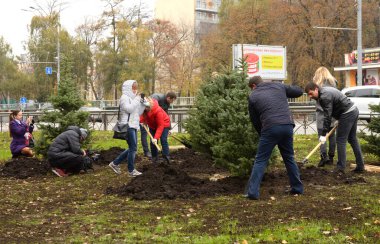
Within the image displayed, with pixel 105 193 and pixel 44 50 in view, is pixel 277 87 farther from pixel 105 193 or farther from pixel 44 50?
pixel 44 50

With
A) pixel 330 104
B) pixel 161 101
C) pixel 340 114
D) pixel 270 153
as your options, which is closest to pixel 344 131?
pixel 340 114

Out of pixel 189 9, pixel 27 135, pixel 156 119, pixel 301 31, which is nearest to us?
pixel 156 119

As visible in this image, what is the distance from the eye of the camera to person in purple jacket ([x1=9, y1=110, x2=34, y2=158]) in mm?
12789

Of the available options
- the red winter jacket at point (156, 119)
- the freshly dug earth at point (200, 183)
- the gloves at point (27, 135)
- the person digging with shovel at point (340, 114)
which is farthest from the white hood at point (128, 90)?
the gloves at point (27, 135)

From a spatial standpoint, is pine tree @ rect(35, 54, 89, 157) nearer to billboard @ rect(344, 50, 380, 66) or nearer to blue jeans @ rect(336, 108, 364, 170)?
blue jeans @ rect(336, 108, 364, 170)

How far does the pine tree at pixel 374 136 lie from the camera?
10781mm

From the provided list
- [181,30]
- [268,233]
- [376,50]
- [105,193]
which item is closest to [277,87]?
[268,233]

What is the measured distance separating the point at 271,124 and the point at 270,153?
1.44 ft

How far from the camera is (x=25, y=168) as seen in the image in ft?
38.4

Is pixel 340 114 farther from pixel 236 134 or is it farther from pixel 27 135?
pixel 27 135

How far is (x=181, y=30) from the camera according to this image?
57.3 metres

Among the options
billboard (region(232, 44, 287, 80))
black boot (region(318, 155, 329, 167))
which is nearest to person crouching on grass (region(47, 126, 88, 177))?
black boot (region(318, 155, 329, 167))

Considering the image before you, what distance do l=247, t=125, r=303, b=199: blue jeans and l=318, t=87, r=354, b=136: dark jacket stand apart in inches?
74.1

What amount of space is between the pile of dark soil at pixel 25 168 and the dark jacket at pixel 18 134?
2.67 feet
